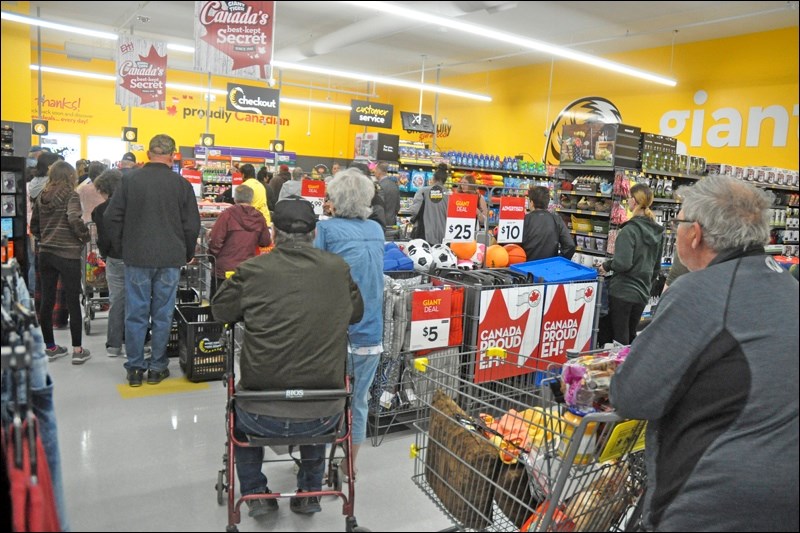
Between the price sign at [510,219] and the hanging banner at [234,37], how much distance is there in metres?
3.77

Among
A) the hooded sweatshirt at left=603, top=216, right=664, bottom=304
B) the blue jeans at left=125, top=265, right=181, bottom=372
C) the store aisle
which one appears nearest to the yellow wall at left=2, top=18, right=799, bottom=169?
the hooded sweatshirt at left=603, top=216, right=664, bottom=304

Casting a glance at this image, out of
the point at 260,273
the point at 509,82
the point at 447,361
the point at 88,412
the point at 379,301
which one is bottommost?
the point at 88,412

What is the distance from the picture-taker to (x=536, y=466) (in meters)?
2.20

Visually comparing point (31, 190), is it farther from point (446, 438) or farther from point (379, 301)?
point (446, 438)

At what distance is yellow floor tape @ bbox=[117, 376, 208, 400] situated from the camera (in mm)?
4629

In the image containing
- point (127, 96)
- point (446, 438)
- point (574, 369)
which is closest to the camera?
point (574, 369)

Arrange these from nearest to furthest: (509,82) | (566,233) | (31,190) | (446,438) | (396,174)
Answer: (446,438), (566,233), (31,190), (396,174), (509,82)

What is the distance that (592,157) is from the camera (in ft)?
27.3

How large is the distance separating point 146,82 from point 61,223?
316 centimetres

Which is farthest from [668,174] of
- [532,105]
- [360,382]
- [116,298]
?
[532,105]

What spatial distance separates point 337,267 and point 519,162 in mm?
11143

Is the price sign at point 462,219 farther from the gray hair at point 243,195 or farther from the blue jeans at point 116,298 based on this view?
the blue jeans at point 116,298

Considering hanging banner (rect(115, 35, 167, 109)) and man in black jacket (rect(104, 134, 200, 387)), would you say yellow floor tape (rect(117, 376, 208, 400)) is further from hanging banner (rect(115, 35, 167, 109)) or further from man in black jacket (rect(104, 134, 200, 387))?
hanging banner (rect(115, 35, 167, 109))

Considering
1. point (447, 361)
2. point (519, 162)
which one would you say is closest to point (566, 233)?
point (447, 361)
